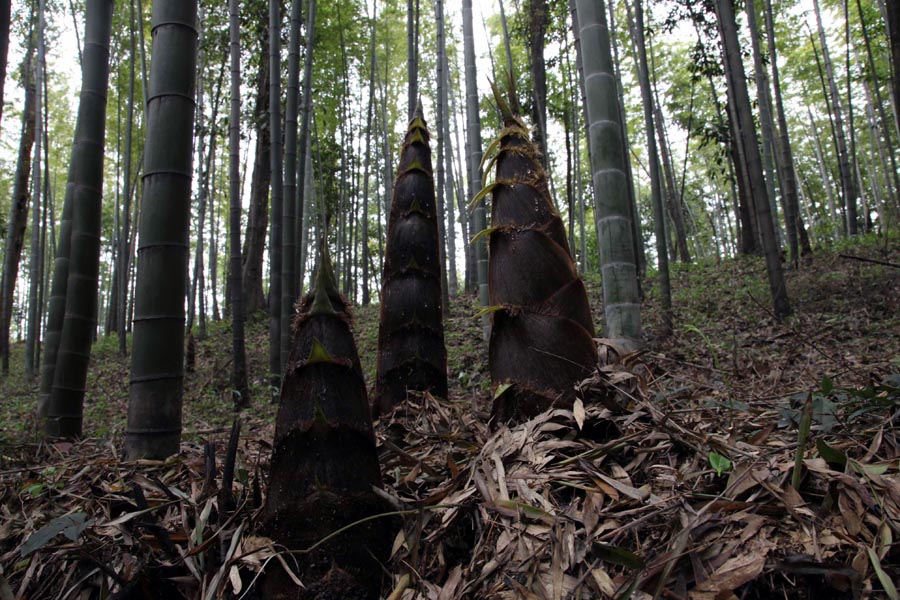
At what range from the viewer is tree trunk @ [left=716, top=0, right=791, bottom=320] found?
6.26 m

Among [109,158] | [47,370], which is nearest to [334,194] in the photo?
[109,158]

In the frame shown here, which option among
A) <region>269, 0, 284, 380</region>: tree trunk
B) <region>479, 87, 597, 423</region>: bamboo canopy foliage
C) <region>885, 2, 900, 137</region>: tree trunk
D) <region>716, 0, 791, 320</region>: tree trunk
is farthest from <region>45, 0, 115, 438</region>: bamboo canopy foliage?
<region>716, 0, 791, 320</region>: tree trunk

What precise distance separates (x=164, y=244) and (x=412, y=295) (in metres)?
0.83

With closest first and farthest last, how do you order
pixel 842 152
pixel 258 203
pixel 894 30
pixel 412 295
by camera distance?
1. pixel 412 295
2. pixel 894 30
3. pixel 842 152
4. pixel 258 203

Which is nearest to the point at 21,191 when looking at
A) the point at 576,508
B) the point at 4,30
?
A: the point at 4,30

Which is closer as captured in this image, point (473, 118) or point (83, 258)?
point (83, 258)

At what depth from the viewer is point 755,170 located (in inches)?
254

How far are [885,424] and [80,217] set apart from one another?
10.1ft

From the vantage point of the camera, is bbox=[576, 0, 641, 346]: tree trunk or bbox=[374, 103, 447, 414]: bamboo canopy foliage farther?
bbox=[576, 0, 641, 346]: tree trunk

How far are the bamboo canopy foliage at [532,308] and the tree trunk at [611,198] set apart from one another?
136 cm

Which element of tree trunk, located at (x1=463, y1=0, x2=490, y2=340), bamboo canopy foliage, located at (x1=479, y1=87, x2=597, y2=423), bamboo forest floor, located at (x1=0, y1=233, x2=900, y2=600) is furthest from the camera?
tree trunk, located at (x1=463, y1=0, x2=490, y2=340)

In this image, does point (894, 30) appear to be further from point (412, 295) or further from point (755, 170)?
point (412, 295)

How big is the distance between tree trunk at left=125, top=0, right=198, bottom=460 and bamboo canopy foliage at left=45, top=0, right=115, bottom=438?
97 cm

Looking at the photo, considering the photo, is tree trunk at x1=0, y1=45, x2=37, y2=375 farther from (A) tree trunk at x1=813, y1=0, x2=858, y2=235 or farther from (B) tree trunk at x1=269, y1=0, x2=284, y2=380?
(A) tree trunk at x1=813, y1=0, x2=858, y2=235
